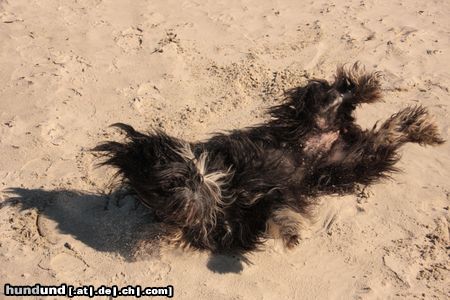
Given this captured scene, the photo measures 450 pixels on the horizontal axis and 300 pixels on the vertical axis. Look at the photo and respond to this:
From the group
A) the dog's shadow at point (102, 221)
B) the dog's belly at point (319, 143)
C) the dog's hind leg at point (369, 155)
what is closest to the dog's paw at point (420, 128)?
the dog's hind leg at point (369, 155)

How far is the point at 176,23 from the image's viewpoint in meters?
5.47

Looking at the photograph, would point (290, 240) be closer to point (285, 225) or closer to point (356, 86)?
point (285, 225)

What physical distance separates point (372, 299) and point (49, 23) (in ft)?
13.4

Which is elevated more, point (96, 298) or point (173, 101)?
point (173, 101)

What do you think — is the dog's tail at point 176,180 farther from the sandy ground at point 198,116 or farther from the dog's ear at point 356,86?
the dog's ear at point 356,86

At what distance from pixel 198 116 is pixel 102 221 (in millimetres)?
1275

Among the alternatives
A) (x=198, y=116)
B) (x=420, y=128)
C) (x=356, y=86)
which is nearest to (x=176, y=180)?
(x=198, y=116)

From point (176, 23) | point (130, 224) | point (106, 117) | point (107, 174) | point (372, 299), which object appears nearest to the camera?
point (372, 299)

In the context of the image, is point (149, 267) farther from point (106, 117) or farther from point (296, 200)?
point (106, 117)

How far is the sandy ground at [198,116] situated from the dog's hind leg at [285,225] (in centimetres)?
30

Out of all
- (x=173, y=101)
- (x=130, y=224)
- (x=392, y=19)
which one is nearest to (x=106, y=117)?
(x=173, y=101)

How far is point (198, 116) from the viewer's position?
4.60 metres

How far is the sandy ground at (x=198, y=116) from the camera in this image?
355 cm

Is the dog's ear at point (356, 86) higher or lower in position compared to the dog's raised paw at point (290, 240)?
higher
